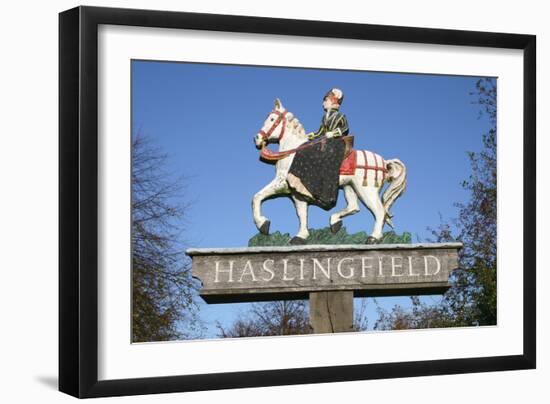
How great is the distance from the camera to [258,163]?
30.3 feet

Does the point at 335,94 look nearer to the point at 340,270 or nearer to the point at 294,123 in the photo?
the point at 294,123

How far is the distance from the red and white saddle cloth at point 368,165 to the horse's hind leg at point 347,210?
11cm

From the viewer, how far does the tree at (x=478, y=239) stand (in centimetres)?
974

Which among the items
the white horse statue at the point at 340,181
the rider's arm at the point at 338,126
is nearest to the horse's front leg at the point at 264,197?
the white horse statue at the point at 340,181

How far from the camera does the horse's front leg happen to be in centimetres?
917

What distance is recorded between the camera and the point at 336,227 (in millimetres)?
9391

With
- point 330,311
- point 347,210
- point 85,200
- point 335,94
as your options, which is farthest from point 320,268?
point 85,200

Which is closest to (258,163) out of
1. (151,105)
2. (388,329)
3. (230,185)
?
(230,185)

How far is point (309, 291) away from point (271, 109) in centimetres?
128

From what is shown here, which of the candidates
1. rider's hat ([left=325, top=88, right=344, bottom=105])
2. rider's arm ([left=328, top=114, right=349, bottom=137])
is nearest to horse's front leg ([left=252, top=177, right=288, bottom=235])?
rider's arm ([left=328, top=114, right=349, bottom=137])

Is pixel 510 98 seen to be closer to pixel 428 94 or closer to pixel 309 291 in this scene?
pixel 428 94

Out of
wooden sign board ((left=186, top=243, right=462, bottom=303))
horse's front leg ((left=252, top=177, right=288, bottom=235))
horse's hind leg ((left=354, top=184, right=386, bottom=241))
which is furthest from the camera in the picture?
horse's hind leg ((left=354, top=184, right=386, bottom=241))

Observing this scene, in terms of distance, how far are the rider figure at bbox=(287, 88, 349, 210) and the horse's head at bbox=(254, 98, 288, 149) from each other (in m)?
0.22

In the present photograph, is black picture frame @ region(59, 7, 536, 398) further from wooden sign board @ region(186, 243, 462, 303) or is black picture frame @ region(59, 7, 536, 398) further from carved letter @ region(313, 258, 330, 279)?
carved letter @ region(313, 258, 330, 279)
